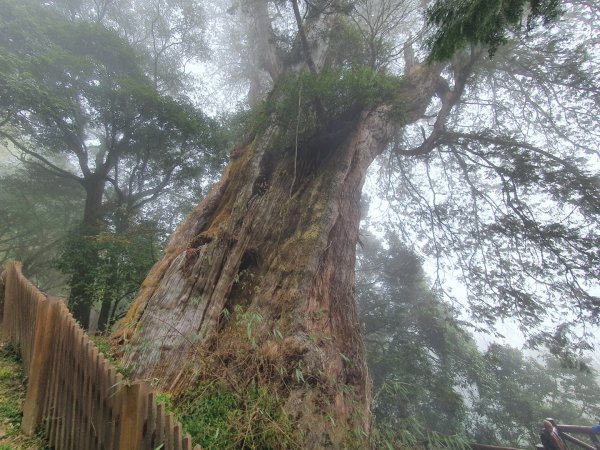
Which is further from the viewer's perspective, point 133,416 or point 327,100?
point 327,100

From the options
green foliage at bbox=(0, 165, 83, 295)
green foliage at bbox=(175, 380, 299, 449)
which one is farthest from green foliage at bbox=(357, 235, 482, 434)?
green foliage at bbox=(0, 165, 83, 295)

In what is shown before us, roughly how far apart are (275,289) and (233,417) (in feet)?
7.01

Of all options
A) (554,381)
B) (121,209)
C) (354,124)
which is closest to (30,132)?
(121,209)

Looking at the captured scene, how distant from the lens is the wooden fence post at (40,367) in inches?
117

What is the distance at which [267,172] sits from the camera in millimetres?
6840

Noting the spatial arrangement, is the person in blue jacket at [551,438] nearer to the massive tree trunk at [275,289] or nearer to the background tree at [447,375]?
the background tree at [447,375]

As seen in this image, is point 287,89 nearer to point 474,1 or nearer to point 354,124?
point 354,124

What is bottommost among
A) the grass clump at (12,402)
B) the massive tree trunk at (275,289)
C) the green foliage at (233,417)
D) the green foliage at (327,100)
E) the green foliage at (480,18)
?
the grass clump at (12,402)

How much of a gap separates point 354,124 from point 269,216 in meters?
3.01

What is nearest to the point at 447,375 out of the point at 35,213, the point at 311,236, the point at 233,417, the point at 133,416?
the point at 311,236

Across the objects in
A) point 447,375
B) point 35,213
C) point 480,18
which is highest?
point 35,213

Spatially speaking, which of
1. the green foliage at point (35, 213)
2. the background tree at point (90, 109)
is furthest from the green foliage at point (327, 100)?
the green foliage at point (35, 213)

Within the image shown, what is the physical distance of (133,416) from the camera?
1.89 metres

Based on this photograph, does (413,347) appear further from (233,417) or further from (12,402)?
(12,402)
